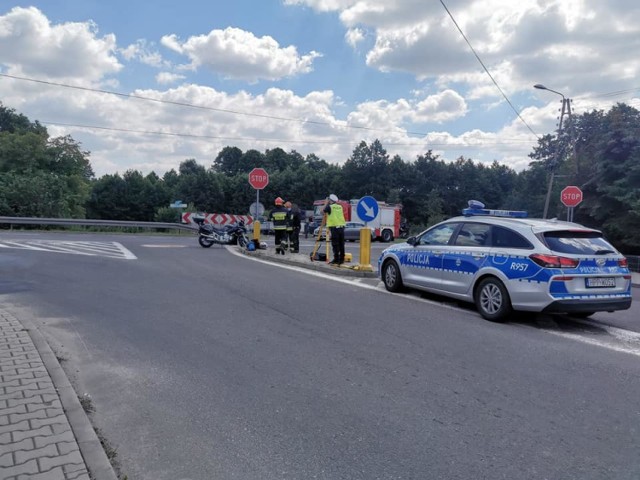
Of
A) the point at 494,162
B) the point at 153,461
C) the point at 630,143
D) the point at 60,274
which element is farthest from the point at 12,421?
the point at 494,162

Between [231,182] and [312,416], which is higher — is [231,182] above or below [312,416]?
above

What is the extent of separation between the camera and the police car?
709 cm

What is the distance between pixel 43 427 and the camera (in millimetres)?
3627

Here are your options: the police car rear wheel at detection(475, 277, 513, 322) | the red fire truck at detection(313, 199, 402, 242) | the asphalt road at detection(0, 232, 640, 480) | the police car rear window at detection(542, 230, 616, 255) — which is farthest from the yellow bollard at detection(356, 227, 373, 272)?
the red fire truck at detection(313, 199, 402, 242)

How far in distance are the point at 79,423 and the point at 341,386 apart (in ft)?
7.19

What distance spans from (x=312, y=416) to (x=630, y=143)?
892 inches

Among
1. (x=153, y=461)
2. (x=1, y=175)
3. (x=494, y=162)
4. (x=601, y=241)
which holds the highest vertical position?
(x=494, y=162)

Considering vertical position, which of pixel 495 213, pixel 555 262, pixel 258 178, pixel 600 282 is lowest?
pixel 600 282

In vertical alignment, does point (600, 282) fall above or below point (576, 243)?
below

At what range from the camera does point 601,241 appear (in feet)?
25.0

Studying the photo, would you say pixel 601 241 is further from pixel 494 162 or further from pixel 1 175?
pixel 494 162

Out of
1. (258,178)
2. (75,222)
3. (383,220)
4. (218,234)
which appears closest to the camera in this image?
(258,178)

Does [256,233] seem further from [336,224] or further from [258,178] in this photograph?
[336,224]

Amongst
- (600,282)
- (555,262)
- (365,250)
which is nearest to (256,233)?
(365,250)
